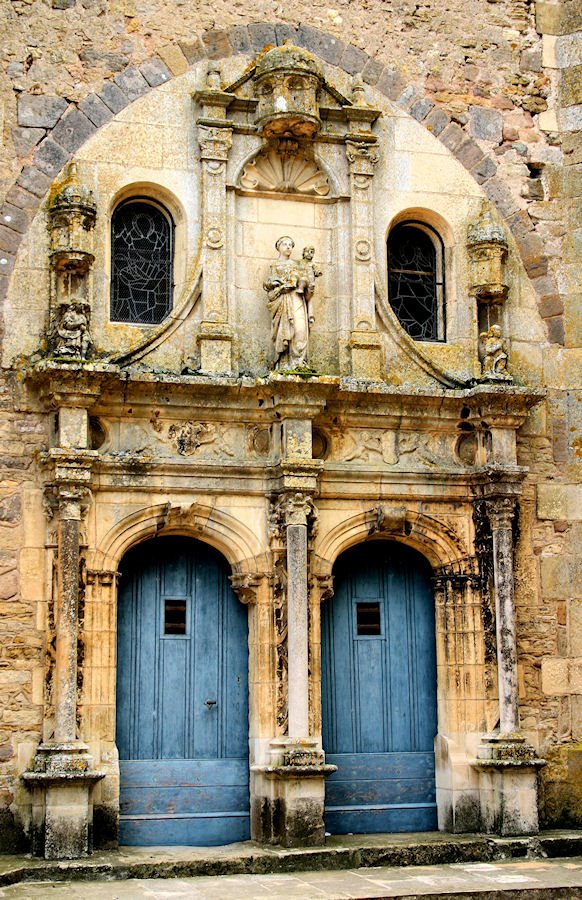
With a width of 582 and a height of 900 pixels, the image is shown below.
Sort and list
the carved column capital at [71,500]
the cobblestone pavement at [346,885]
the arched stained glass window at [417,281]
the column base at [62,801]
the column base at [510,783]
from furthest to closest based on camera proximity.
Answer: the arched stained glass window at [417,281]
the column base at [510,783]
the carved column capital at [71,500]
the column base at [62,801]
the cobblestone pavement at [346,885]

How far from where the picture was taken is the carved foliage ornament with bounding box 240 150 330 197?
10609 millimetres

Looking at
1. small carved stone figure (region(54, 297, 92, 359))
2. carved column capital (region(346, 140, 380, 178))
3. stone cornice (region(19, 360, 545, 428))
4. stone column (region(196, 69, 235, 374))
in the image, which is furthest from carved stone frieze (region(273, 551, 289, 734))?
carved column capital (region(346, 140, 380, 178))

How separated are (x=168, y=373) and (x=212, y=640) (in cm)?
207

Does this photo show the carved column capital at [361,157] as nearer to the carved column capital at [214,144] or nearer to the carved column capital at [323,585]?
the carved column capital at [214,144]

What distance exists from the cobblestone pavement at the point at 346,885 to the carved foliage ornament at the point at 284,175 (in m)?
5.26

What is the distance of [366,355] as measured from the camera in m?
10.5

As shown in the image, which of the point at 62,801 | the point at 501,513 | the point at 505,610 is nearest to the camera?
the point at 62,801

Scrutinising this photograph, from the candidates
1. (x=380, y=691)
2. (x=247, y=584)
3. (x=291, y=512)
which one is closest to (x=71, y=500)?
(x=247, y=584)

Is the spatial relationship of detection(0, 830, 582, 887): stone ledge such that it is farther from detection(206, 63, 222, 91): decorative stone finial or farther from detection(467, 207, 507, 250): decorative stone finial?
detection(206, 63, 222, 91): decorative stone finial

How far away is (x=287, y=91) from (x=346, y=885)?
5.91m

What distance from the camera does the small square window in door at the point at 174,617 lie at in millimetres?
10070

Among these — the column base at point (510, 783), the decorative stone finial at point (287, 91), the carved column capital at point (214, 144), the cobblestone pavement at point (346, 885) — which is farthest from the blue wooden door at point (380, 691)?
the decorative stone finial at point (287, 91)

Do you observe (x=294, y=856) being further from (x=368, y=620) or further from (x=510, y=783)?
(x=368, y=620)

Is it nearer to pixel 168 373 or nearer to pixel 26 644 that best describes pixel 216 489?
pixel 168 373
